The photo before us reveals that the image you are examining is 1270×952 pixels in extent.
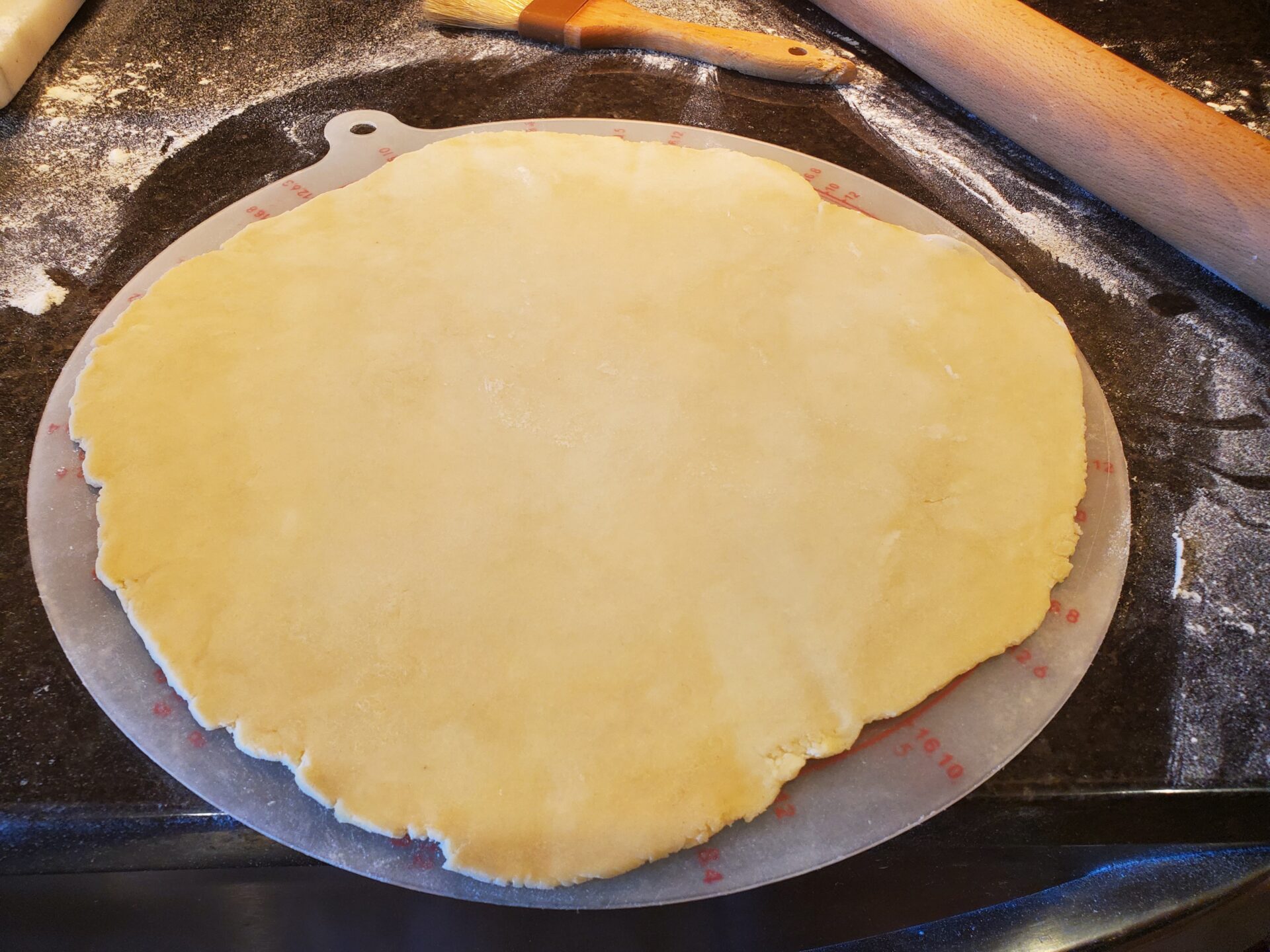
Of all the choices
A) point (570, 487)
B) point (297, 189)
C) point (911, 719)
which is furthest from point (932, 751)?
point (297, 189)

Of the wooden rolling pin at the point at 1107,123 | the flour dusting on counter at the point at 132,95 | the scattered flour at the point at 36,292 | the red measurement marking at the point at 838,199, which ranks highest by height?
the wooden rolling pin at the point at 1107,123

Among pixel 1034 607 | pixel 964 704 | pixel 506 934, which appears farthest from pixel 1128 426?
pixel 506 934

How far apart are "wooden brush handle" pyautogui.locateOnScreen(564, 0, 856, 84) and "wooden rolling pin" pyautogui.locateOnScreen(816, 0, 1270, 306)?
0.18 metres

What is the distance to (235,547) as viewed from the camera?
0.90m

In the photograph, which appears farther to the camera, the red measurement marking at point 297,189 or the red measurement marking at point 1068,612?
the red measurement marking at point 297,189

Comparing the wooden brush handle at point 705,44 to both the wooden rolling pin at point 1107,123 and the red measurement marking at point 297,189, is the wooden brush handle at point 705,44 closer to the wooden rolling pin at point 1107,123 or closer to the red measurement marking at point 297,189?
the wooden rolling pin at point 1107,123

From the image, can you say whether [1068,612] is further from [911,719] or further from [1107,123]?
[1107,123]

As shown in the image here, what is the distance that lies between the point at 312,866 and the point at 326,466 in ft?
1.41

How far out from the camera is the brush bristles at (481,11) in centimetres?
167

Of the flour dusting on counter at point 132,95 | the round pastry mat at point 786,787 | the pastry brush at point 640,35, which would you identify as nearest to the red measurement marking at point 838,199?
the pastry brush at point 640,35

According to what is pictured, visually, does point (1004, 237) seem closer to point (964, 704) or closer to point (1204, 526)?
point (1204, 526)

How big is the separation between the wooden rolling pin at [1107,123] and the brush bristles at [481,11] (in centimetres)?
74

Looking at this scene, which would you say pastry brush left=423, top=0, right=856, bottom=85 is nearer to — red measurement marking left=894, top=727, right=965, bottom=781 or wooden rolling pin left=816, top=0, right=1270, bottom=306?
wooden rolling pin left=816, top=0, right=1270, bottom=306

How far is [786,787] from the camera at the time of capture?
830 mm
